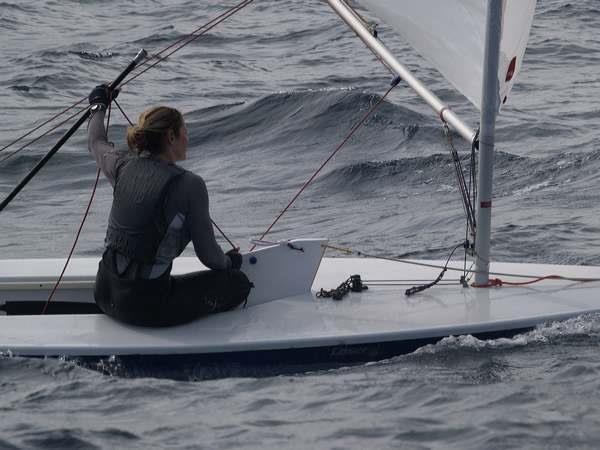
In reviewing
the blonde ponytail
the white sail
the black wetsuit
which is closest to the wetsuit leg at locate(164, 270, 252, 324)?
the black wetsuit

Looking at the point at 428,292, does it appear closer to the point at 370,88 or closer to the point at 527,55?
the point at 370,88

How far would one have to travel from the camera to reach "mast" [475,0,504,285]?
509 centimetres

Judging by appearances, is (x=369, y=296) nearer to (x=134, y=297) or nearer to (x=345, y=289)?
(x=345, y=289)

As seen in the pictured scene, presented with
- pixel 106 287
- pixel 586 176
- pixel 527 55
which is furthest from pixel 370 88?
pixel 106 287

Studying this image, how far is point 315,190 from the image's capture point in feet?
29.6

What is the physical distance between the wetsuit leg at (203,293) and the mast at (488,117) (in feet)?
3.57

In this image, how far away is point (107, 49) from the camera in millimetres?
14953

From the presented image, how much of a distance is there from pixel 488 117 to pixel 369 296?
999 mm

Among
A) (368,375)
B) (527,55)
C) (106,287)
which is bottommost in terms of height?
(368,375)

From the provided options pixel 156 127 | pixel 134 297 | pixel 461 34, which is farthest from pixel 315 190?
pixel 156 127

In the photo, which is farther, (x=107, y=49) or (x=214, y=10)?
(x=214, y=10)

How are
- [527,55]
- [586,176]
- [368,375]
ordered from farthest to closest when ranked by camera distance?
1. [527,55]
2. [586,176]
3. [368,375]

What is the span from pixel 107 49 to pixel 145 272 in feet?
34.4

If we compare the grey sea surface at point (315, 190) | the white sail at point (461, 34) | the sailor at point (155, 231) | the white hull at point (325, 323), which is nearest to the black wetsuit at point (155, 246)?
the sailor at point (155, 231)
